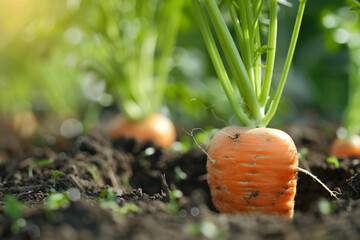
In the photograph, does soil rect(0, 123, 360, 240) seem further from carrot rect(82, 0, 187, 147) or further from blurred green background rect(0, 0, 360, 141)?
blurred green background rect(0, 0, 360, 141)

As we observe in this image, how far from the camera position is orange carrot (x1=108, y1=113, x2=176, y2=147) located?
291 centimetres

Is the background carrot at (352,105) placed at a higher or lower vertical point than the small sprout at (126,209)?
lower

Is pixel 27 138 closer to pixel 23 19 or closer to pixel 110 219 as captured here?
pixel 23 19

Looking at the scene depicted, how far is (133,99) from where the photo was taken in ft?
10.5

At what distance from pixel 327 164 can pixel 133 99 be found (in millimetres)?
1726

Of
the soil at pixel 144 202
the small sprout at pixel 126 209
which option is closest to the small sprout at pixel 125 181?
the soil at pixel 144 202

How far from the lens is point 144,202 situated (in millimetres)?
1282

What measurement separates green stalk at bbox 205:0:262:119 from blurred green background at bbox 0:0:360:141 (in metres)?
1.19

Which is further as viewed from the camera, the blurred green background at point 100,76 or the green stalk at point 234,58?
the blurred green background at point 100,76

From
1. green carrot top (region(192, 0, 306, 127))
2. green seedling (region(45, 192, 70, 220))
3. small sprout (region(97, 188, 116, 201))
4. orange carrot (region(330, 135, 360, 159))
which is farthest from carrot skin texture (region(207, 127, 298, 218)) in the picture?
orange carrot (region(330, 135, 360, 159))

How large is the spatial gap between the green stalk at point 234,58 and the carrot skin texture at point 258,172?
120 millimetres

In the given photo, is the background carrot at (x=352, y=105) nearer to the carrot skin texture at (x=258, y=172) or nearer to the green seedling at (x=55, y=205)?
the carrot skin texture at (x=258, y=172)

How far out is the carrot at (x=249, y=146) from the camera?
1469 millimetres

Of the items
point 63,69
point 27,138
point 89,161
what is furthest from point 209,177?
point 63,69
